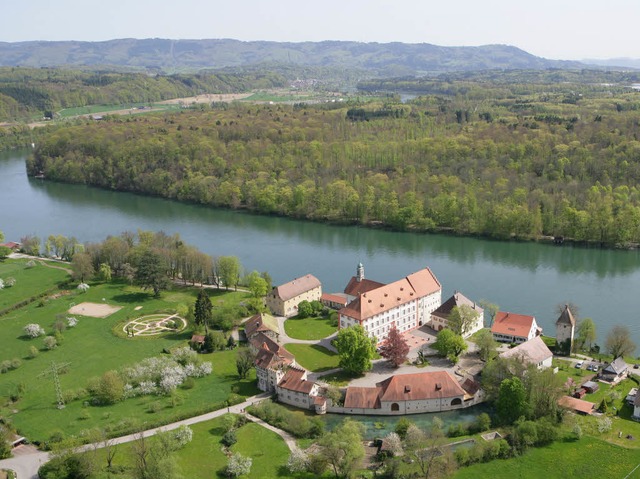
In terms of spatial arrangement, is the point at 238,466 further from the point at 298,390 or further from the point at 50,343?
the point at 50,343

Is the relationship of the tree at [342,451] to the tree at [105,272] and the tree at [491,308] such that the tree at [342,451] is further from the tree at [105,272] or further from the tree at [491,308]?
the tree at [105,272]

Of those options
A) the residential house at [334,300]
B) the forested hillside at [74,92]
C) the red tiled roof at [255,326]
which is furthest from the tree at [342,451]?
the forested hillside at [74,92]

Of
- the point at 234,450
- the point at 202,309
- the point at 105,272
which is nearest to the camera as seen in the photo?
the point at 234,450

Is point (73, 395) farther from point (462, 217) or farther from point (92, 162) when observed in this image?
point (92, 162)

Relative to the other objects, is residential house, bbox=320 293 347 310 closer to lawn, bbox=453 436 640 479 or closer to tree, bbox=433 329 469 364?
tree, bbox=433 329 469 364

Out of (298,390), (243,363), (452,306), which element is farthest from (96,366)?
(452,306)

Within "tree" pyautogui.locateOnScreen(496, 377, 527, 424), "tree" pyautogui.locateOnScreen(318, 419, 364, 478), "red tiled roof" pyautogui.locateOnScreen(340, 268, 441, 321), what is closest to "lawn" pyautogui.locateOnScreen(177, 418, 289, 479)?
"tree" pyautogui.locateOnScreen(318, 419, 364, 478)
